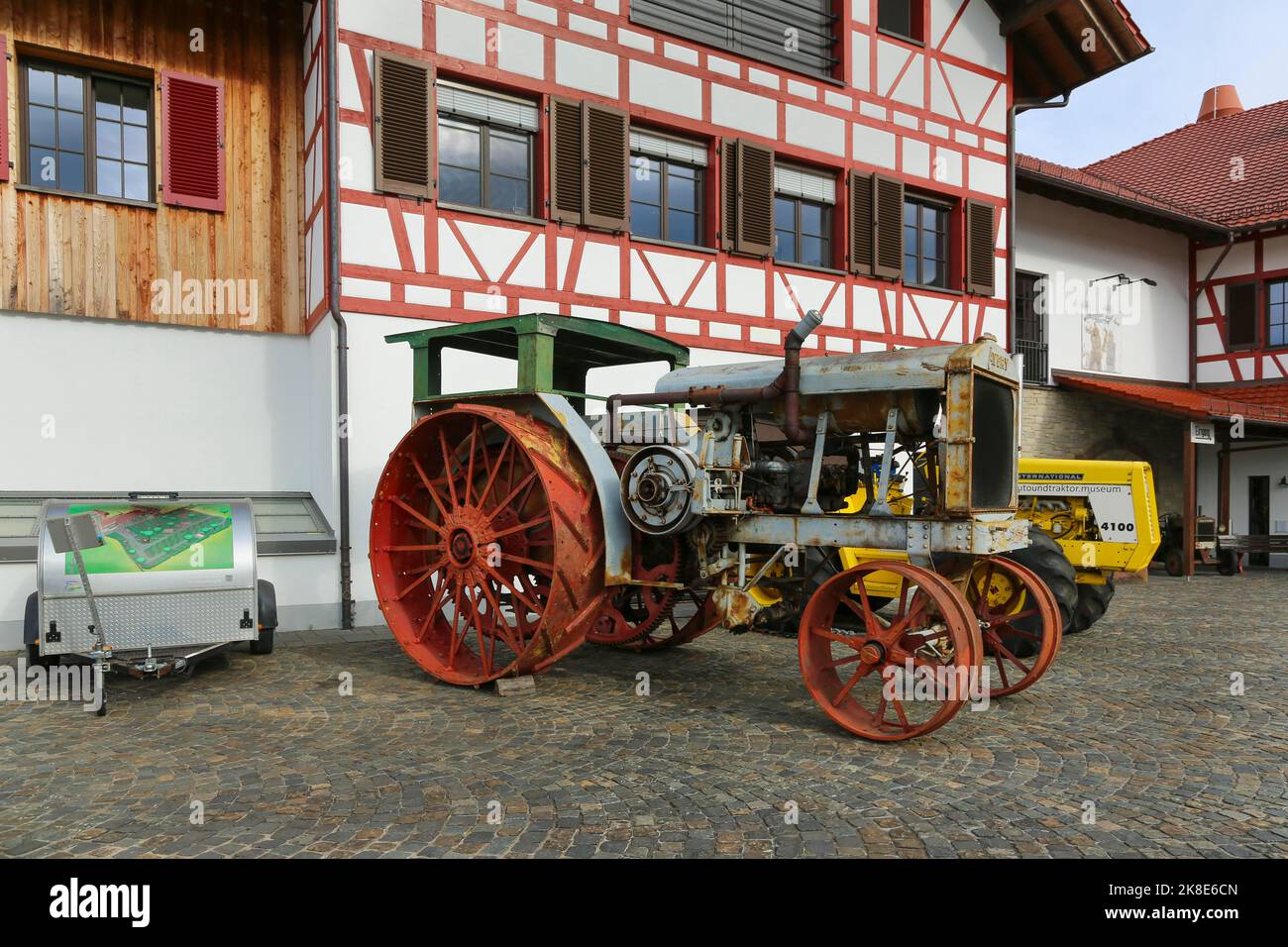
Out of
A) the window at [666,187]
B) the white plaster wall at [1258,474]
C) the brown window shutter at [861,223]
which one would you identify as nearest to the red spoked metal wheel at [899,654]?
the window at [666,187]

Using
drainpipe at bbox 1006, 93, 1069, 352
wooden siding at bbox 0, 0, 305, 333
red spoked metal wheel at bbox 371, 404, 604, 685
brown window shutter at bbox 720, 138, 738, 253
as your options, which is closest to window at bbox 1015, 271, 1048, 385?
drainpipe at bbox 1006, 93, 1069, 352

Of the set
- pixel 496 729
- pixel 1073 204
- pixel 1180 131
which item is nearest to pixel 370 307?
pixel 496 729

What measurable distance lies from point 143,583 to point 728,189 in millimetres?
7462

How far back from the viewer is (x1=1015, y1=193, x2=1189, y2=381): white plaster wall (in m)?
15.6

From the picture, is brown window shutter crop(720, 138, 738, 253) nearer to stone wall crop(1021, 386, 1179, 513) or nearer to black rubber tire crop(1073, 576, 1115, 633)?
black rubber tire crop(1073, 576, 1115, 633)

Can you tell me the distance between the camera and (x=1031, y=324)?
15719 millimetres

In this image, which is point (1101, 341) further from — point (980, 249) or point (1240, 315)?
point (980, 249)

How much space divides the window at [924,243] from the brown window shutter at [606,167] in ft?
14.3

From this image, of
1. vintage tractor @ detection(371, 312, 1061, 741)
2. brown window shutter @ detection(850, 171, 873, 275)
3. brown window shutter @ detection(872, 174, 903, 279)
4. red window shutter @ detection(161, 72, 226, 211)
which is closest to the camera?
vintage tractor @ detection(371, 312, 1061, 741)

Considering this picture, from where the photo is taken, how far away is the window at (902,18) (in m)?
12.4

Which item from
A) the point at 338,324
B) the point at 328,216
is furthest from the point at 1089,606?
the point at 328,216

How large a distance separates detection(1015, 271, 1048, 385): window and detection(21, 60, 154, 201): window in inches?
510

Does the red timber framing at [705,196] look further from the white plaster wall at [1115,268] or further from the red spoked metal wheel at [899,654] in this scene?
the red spoked metal wheel at [899,654]

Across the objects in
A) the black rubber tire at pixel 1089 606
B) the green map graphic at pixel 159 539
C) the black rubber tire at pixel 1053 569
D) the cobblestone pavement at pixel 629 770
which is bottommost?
the cobblestone pavement at pixel 629 770
